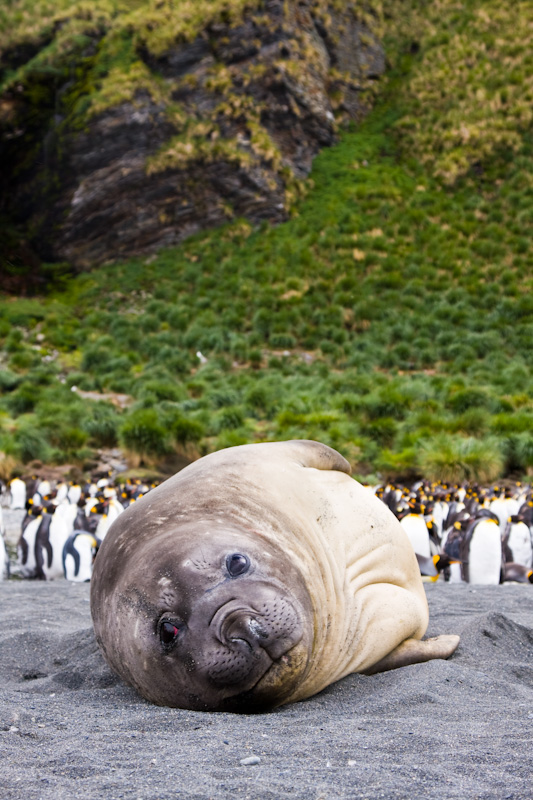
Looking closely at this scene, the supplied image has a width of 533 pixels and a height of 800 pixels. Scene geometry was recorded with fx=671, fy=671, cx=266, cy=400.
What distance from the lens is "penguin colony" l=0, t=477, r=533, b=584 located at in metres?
7.53

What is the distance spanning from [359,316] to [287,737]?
22.6m

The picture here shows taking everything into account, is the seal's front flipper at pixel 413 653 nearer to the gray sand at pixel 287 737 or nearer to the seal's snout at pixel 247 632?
the gray sand at pixel 287 737

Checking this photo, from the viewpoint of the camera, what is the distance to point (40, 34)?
1367 inches

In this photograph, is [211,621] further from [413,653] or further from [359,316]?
[359,316]

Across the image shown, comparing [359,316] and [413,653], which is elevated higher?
[359,316]

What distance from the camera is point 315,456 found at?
4184 mm

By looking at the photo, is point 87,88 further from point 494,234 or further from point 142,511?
point 142,511

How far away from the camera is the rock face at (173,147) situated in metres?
29.6

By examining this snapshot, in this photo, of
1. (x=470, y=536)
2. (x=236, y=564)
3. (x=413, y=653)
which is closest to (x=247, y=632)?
Answer: (x=236, y=564)

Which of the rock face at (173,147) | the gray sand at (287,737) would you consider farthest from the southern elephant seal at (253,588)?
the rock face at (173,147)

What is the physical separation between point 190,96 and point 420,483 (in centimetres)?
2448

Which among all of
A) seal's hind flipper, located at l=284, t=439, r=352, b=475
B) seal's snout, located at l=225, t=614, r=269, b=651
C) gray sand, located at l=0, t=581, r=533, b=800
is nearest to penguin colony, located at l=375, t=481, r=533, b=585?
seal's hind flipper, located at l=284, t=439, r=352, b=475

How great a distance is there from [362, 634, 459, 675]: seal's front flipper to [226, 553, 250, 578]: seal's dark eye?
42.3 inches

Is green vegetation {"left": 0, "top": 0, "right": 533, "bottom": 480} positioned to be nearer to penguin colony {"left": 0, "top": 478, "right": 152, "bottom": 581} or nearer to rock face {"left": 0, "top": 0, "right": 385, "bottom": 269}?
rock face {"left": 0, "top": 0, "right": 385, "bottom": 269}
